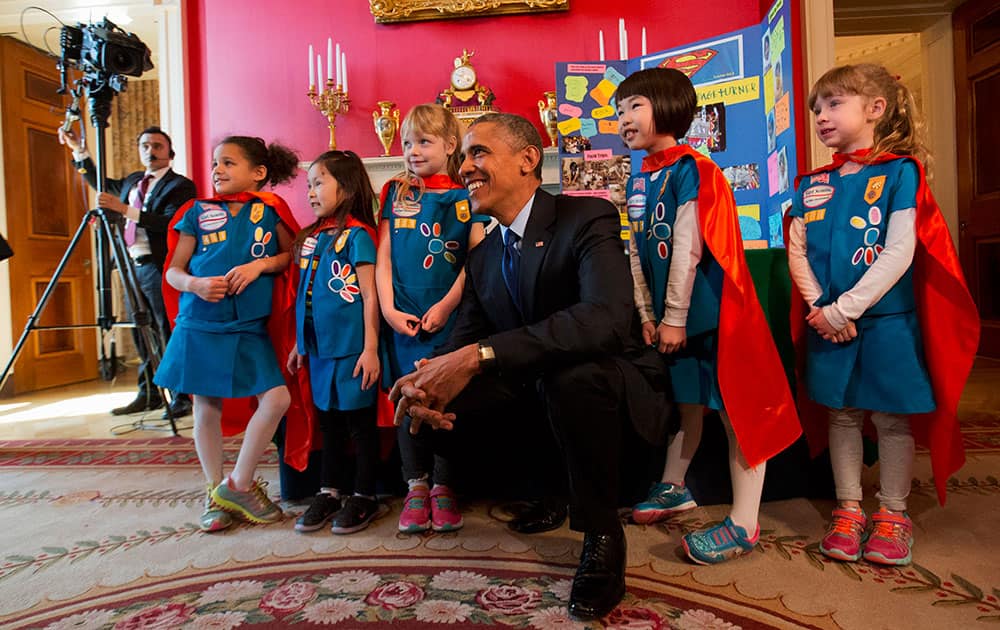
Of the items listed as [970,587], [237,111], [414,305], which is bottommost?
[970,587]

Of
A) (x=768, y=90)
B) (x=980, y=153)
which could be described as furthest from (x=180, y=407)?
(x=980, y=153)

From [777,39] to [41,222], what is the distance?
4.83m

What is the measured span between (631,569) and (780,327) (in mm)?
767

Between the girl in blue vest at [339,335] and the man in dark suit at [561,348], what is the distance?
355 mm

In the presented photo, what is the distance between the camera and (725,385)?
4.47 feet

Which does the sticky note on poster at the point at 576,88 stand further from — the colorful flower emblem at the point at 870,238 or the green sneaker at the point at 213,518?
the green sneaker at the point at 213,518

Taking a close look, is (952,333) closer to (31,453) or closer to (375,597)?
(375,597)

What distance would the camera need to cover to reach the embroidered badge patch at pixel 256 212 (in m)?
1.77

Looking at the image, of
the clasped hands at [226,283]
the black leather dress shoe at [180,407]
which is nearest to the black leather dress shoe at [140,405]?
the black leather dress shoe at [180,407]

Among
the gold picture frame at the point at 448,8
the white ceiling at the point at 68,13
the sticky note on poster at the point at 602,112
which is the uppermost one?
the white ceiling at the point at 68,13

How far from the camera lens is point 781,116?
259 centimetres

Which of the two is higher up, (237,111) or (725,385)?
(237,111)

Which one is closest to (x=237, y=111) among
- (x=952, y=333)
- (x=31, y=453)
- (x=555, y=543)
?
(x=31, y=453)

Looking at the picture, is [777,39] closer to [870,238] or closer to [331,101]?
[870,238]
